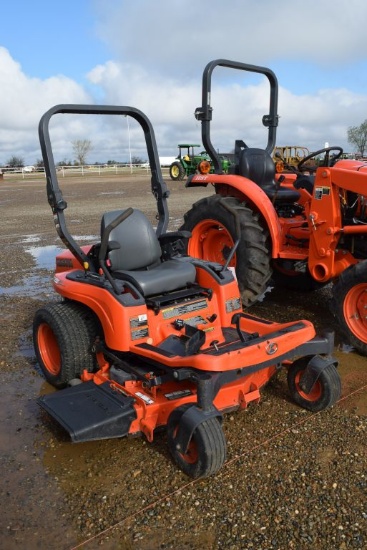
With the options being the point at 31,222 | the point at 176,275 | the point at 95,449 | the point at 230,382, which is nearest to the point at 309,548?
the point at 230,382

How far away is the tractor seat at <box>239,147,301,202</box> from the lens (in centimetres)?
512

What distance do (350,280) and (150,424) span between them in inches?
77.5

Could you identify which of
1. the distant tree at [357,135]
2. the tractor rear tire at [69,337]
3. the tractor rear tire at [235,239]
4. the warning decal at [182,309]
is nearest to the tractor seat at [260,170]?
the tractor rear tire at [235,239]

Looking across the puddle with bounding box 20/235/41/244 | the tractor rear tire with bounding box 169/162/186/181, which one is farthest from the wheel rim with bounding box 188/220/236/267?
the tractor rear tire with bounding box 169/162/186/181

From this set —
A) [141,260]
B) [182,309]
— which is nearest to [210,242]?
[141,260]

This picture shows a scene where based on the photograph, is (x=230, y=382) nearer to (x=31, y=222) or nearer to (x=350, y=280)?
(x=350, y=280)

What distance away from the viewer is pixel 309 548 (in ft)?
6.90

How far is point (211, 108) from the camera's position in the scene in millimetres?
4953

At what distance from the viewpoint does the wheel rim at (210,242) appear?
5.11m

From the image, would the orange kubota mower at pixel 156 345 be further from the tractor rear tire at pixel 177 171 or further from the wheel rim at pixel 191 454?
the tractor rear tire at pixel 177 171

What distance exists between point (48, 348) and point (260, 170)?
9.05 ft

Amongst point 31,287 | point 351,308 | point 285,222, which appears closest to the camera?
point 351,308

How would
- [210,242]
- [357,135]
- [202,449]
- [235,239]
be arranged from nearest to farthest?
[202,449] < [235,239] < [210,242] < [357,135]

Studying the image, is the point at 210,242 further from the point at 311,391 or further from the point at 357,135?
the point at 357,135
